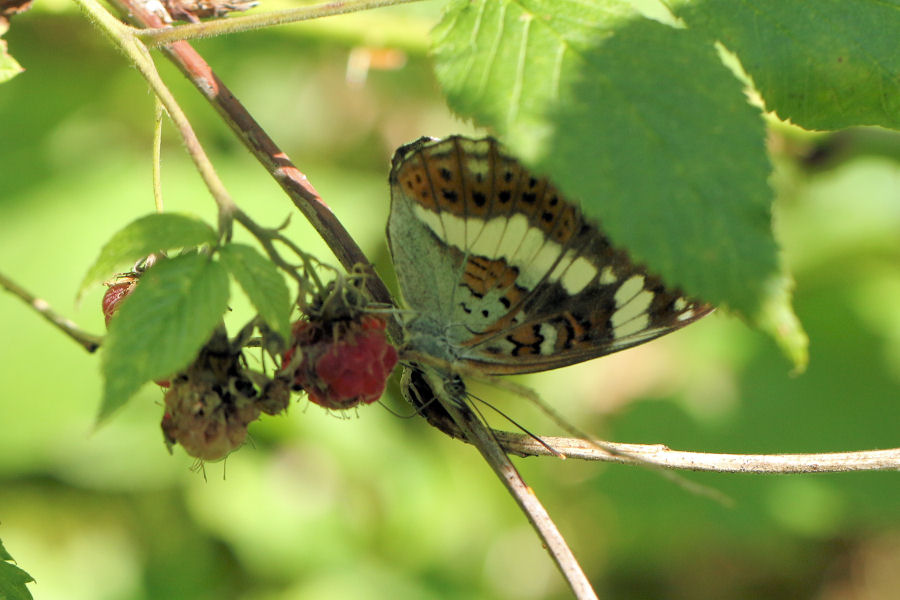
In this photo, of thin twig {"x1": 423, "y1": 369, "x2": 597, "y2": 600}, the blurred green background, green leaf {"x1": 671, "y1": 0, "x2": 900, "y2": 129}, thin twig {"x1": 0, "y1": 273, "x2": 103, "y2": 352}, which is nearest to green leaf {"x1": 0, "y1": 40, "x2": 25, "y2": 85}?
thin twig {"x1": 0, "y1": 273, "x2": 103, "y2": 352}

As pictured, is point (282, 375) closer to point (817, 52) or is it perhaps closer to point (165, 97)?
point (165, 97)

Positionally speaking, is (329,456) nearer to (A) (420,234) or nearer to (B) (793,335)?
(A) (420,234)

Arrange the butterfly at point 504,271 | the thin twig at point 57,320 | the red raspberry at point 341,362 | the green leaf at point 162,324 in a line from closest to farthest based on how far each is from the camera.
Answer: the green leaf at point 162,324 → the thin twig at point 57,320 → the red raspberry at point 341,362 → the butterfly at point 504,271

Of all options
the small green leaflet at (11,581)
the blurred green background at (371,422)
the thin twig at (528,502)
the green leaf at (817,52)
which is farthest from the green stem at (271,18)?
the blurred green background at (371,422)

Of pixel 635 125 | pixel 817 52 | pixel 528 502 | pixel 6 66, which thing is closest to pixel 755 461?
pixel 528 502

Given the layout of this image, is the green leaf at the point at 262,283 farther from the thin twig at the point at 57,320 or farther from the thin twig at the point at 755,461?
the thin twig at the point at 755,461

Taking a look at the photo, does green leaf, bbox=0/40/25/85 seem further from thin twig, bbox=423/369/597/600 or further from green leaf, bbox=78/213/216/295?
thin twig, bbox=423/369/597/600
